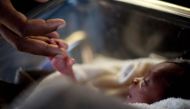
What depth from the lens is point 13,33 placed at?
0.64 metres

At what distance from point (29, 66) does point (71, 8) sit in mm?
261

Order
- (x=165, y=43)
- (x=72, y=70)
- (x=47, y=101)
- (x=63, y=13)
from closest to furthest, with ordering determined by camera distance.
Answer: (x=47, y=101) → (x=72, y=70) → (x=63, y=13) → (x=165, y=43)

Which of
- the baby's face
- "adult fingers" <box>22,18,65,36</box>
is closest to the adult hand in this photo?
"adult fingers" <box>22,18,65,36</box>

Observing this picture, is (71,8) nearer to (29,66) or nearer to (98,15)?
(98,15)

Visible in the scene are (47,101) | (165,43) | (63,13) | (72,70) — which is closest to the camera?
(47,101)

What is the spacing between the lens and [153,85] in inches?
30.9

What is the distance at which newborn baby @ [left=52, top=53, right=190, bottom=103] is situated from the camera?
0.75 m

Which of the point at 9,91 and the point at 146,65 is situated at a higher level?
the point at 9,91

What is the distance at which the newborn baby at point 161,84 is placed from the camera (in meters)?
0.75

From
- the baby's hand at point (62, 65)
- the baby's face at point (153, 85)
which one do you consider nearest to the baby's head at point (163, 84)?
the baby's face at point (153, 85)

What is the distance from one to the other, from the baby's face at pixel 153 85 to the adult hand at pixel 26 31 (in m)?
0.21

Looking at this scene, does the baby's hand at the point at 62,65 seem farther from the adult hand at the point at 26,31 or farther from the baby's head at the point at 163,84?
the baby's head at the point at 163,84

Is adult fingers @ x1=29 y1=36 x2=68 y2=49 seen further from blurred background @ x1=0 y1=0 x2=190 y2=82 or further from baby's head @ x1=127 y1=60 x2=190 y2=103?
baby's head @ x1=127 y1=60 x2=190 y2=103

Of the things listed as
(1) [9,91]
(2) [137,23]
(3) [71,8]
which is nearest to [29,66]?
(1) [9,91]
